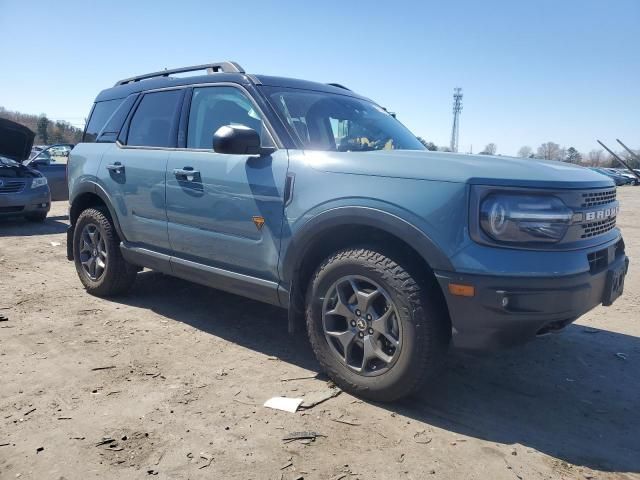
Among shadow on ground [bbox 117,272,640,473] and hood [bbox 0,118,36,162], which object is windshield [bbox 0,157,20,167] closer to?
hood [bbox 0,118,36,162]

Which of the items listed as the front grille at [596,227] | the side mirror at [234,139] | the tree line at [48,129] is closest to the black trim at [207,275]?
the side mirror at [234,139]

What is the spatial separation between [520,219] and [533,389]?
53.5 inches

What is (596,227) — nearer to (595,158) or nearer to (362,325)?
(362,325)

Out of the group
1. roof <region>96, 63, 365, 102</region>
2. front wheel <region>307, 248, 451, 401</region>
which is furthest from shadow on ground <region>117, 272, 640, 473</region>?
roof <region>96, 63, 365, 102</region>

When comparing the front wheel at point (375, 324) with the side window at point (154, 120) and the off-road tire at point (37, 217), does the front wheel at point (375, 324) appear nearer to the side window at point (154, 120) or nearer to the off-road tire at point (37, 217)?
the side window at point (154, 120)

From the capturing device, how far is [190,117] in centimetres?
408

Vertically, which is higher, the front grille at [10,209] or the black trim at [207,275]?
the black trim at [207,275]

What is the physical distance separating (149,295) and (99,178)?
1276 millimetres

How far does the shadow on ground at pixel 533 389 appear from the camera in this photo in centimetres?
269

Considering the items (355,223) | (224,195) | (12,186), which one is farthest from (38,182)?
(355,223)

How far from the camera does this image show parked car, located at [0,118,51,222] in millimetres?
9883

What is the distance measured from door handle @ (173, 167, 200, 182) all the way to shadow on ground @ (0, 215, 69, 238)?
6686 millimetres

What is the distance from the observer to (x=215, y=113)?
12.9ft

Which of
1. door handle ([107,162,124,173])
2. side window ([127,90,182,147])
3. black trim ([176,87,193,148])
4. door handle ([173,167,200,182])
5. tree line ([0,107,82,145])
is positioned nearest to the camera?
door handle ([173,167,200,182])
